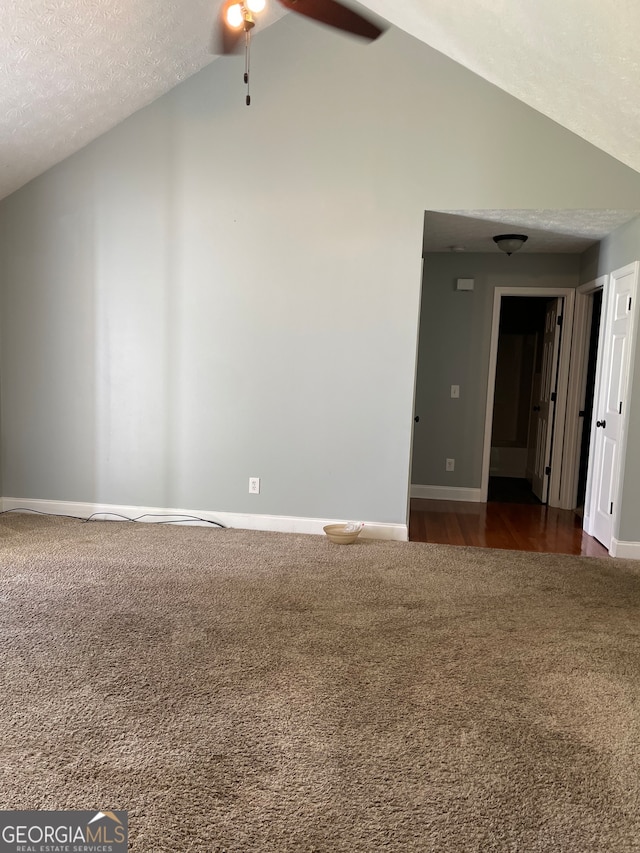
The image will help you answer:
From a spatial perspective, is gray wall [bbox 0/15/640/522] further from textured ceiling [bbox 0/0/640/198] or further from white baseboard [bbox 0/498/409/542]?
textured ceiling [bbox 0/0/640/198]

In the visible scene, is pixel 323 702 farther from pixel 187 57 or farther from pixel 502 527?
pixel 187 57

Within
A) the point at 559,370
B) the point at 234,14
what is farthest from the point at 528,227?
the point at 234,14

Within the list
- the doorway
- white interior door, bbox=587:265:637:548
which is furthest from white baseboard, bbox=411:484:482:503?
white interior door, bbox=587:265:637:548

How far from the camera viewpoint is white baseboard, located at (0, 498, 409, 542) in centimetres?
426

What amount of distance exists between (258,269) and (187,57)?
4.54ft

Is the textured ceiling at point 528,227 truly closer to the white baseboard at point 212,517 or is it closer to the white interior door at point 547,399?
the white interior door at point 547,399

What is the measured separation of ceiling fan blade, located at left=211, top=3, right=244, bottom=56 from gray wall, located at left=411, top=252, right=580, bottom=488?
242cm

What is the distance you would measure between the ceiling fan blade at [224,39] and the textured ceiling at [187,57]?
6 cm

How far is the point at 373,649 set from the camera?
2.61m

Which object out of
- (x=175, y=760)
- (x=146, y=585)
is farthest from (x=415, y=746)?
(x=146, y=585)

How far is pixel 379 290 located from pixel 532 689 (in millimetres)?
2640

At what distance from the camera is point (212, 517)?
442 cm

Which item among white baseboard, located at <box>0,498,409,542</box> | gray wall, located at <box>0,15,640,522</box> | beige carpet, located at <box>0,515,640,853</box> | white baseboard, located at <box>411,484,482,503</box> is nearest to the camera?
beige carpet, located at <box>0,515,640,853</box>

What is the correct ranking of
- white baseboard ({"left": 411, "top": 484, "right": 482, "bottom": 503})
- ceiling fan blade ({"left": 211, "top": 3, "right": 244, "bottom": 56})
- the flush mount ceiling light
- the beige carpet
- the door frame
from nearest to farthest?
the beige carpet
ceiling fan blade ({"left": 211, "top": 3, "right": 244, "bottom": 56})
the flush mount ceiling light
the door frame
white baseboard ({"left": 411, "top": 484, "right": 482, "bottom": 503})
